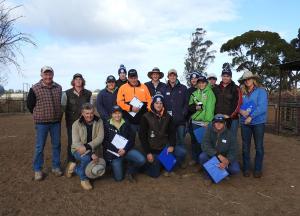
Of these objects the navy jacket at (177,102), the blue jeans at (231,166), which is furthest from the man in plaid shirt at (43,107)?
the blue jeans at (231,166)

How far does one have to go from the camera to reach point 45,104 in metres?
6.00

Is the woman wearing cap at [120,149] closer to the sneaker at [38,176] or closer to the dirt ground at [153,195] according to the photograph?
the dirt ground at [153,195]

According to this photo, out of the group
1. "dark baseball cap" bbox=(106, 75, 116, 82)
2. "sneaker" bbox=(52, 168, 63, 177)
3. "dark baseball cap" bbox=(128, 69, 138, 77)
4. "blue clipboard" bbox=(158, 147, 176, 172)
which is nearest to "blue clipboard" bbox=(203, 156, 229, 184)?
"blue clipboard" bbox=(158, 147, 176, 172)

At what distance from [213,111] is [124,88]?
5.72 ft

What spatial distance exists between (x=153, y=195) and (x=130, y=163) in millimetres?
1003

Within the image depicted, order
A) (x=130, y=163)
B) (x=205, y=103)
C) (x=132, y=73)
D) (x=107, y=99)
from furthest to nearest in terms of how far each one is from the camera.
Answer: (x=107, y=99), (x=132, y=73), (x=205, y=103), (x=130, y=163)

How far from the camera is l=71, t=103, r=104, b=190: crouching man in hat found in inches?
225

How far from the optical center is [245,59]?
1564 inches

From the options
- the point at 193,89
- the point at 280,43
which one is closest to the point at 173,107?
the point at 193,89

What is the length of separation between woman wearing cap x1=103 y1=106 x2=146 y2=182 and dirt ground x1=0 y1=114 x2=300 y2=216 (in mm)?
295

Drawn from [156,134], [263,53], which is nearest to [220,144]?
[156,134]

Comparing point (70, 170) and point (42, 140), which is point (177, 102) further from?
point (42, 140)

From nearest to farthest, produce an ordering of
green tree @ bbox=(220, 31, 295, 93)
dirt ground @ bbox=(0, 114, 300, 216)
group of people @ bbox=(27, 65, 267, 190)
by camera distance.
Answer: dirt ground @ bbox=(0, 114, 300, 216)
group of people @ bbox=(27, 65, 267, 190)
green tree @ bbox=(220, 31, 295, 93)

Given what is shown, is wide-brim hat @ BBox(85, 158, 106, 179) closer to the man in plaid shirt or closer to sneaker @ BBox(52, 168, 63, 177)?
sneaker @ BBox(52, 168, 63, 177)
